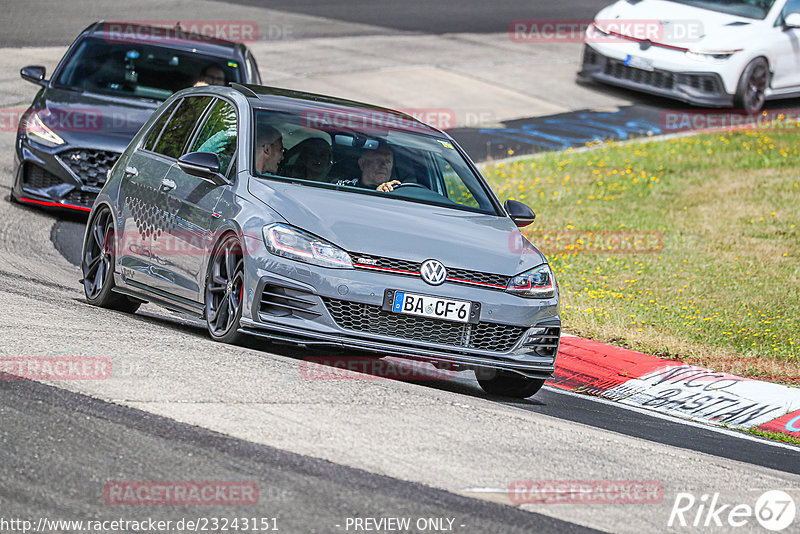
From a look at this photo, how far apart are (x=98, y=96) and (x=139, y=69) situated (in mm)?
664

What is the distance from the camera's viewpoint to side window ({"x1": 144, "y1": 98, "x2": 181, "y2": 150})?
31.4 ft

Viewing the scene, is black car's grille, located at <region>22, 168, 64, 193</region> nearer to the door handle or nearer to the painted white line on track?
the door handle

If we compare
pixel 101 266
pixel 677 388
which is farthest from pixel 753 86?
pixel 101 266

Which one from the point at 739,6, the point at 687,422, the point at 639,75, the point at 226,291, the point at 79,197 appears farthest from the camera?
the point at 739,6

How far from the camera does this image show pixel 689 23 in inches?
834

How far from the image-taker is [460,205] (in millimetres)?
8758

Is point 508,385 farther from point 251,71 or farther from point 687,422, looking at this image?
point 251,71

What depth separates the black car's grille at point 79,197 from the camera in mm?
12805

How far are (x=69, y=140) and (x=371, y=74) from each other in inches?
393

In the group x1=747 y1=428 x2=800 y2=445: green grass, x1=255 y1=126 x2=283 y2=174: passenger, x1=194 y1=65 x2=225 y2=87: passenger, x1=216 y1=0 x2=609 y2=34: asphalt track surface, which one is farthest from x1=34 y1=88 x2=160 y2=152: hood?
x1=216 y1=0 x2=609 y2=34: asphalt track surface

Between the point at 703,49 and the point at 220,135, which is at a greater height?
the point at 220,135

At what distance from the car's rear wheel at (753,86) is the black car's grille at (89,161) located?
11.5 metres

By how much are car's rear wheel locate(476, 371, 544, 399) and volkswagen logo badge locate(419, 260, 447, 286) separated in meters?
1.01

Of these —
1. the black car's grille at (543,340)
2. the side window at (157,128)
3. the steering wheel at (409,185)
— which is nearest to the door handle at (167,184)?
the side window at (157,128)
